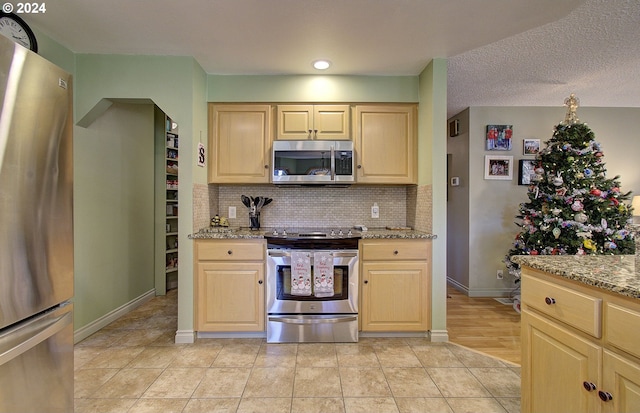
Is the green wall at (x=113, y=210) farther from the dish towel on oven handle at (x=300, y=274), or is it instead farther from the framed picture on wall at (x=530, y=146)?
the framed picture on wall at (x=530, y=146)

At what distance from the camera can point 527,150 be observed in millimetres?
3604

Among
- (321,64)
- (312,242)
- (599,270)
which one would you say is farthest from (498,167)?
(599,270)

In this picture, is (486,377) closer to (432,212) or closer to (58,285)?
(432,212)

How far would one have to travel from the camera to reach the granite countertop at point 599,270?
3.03 ft

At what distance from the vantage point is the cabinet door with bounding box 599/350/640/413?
2.89ft

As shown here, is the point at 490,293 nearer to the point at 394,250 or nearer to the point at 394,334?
the point at 394,334

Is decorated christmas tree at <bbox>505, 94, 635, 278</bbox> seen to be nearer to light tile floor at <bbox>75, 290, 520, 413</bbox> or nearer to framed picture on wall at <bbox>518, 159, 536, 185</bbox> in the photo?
framed picture on wall at <bbox>518, 159, 536, 185</bbox>

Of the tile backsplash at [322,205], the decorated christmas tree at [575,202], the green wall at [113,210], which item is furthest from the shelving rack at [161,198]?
the decorated christmas tree at [575,202]

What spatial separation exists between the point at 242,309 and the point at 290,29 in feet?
7.31

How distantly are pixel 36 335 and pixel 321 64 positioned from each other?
2511mm

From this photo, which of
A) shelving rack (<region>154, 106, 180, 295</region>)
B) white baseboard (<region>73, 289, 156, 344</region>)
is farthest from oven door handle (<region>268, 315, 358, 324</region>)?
shelving rack (<region>154, 106, 180, 295</region>)

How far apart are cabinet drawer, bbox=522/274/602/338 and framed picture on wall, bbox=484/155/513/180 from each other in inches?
105

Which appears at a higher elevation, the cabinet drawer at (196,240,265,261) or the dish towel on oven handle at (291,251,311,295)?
the cabinet drawer at (196,240,265,261)

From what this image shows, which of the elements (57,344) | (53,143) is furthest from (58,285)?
(53,143)
